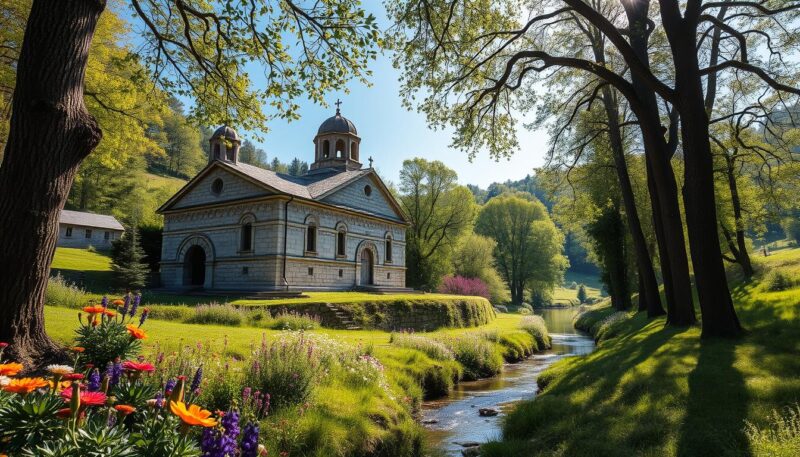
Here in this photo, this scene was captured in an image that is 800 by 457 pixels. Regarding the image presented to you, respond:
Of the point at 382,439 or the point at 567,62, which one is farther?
the point at 567,62

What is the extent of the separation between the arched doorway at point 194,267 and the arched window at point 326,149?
11.8 m

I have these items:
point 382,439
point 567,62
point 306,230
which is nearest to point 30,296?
point 382,439

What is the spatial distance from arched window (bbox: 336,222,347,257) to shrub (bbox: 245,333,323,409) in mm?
21685

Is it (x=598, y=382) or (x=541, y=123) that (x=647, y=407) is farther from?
(x=541, y=123)

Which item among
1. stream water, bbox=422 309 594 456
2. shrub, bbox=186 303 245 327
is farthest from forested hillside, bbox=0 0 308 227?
stream water, bbox=422 309 594 456

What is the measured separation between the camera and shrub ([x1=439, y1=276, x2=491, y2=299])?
44.7m

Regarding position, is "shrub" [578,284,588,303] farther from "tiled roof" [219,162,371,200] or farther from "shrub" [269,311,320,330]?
"shrub" [269,311,320,330]

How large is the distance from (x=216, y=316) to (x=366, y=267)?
56.9ft

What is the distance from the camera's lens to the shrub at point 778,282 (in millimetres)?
15352

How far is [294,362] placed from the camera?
25.8 ft

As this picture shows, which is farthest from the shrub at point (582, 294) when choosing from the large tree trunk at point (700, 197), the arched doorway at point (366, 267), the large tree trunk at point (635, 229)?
the large tree trunk at point (700, 197)

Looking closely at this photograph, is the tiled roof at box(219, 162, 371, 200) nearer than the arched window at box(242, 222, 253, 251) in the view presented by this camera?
No

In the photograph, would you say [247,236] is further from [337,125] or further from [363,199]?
[337,125]

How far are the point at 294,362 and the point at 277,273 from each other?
1806 cm
